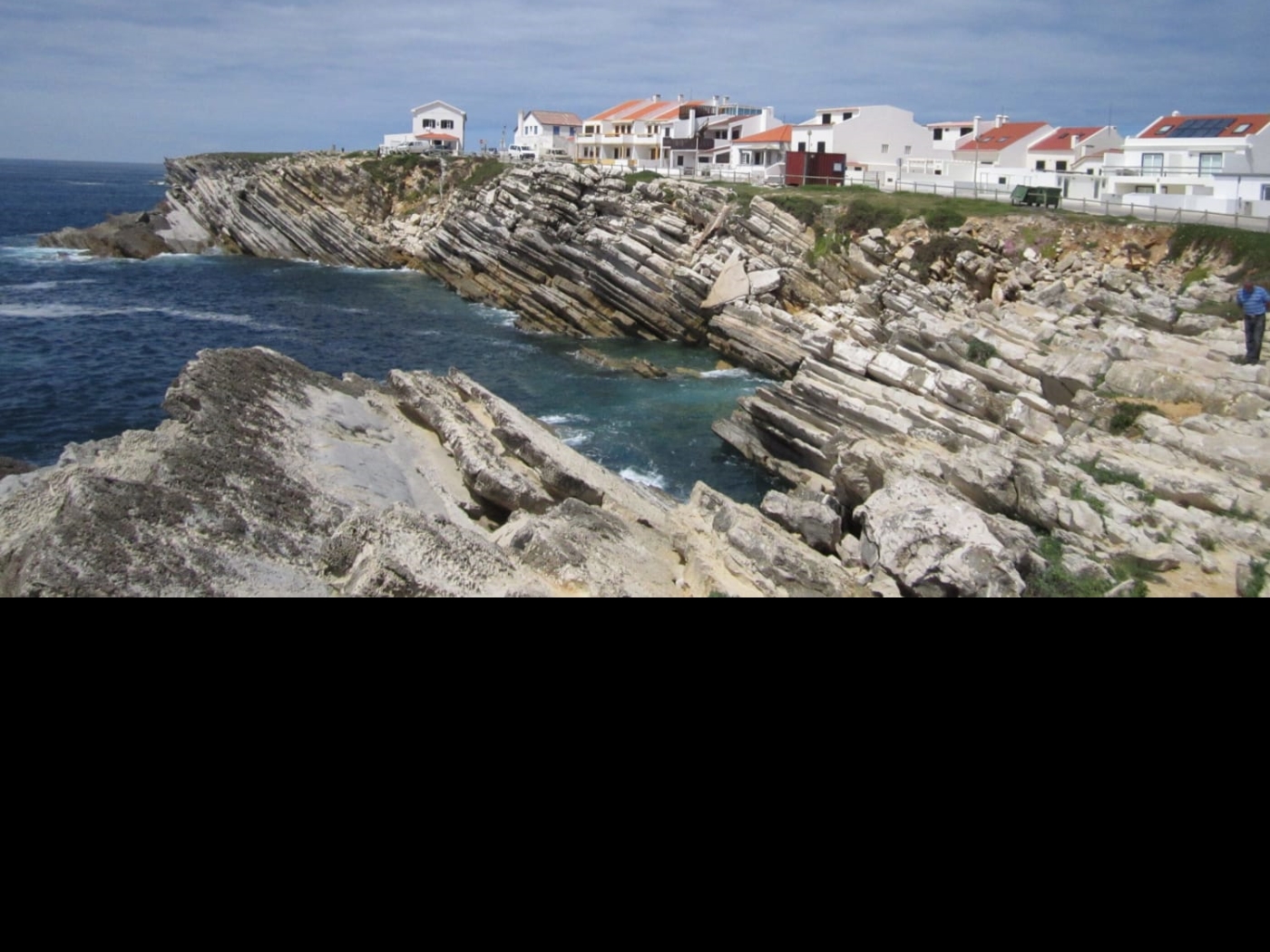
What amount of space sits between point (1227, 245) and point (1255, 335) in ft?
20.4

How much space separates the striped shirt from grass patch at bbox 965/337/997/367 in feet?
8.84

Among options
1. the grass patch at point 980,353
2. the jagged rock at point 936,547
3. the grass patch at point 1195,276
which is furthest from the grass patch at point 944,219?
the jagged rock at point 936,547

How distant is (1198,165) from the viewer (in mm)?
11539

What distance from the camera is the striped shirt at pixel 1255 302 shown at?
8.52 metres

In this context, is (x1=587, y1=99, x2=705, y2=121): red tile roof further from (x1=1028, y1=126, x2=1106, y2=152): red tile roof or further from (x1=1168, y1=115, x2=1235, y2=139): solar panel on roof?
(x1=1168, y1=115, x2=1235, y2=139): solar panel on roof

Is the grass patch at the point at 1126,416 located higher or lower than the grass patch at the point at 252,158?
lower

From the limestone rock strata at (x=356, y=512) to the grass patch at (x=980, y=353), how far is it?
4589 mm

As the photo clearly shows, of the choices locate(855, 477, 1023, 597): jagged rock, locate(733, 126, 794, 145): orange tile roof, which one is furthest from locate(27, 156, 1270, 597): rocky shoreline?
locate(733, 126, 794, 145): orange tile roof

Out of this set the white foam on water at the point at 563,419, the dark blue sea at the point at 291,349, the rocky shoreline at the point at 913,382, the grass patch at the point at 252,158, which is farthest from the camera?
the grass patch at the point at 252,158

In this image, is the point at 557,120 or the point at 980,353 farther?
the point at 557,120

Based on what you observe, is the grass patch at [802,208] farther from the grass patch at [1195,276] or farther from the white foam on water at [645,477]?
the white foam on water at [645,477]

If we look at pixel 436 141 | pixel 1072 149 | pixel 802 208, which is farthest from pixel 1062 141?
pixel 436 141

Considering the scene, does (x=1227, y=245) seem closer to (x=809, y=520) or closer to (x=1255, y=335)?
(x=1255, y=335)

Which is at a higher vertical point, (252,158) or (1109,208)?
(252,158)
